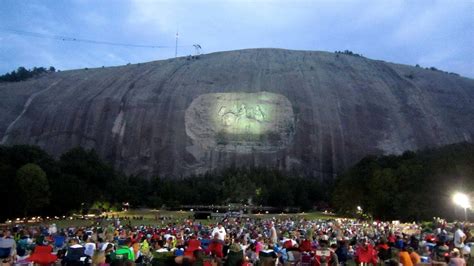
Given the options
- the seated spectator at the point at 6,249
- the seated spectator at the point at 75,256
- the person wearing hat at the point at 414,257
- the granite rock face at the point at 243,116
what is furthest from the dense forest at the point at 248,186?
the seated spectator at the point at 6,249

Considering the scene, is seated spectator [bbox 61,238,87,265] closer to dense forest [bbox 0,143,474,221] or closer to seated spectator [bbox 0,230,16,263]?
seated spectator [bbox 0,230,16,263]

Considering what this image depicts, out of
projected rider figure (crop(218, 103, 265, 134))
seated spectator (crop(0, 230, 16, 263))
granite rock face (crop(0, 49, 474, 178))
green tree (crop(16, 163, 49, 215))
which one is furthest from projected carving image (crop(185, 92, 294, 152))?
seated spectator (crop(0, 230, 16, 263))

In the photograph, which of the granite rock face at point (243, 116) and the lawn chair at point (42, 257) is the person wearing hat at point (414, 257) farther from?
the granite rock face at point (243, 116)

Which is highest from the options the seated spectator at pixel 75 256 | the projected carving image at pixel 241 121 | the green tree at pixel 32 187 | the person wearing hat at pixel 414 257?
the projected carving image at pixel 241 121

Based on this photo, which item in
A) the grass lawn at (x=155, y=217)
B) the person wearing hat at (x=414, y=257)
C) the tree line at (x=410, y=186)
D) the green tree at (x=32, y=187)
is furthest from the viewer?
the green tree at (x=32, y=187)

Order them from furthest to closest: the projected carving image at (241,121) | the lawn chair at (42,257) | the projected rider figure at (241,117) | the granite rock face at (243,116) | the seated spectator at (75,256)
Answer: the projected rider figure at (241,117), the projected carving image at (241,121), the granite rock face at (243,116), the seated spectator at (75,256), the lawn chair at (42,257)

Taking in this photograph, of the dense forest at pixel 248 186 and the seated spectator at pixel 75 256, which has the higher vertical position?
the dense forest at pixel 248 186

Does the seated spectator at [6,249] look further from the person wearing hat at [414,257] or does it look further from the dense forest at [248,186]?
the dense forest at [248,186]

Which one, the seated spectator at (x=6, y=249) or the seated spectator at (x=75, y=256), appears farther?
the seated spectator at (x=6, y=249)
